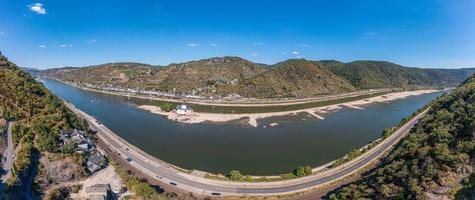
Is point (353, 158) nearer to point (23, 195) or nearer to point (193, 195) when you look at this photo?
point (193, 195)

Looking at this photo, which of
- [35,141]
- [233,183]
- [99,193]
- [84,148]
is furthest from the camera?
[84,148]

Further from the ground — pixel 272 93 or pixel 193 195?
pixel 272 93

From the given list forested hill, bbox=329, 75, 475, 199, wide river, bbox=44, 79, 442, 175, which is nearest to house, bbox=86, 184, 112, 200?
wide river, bbox=44, 79, 442, 175

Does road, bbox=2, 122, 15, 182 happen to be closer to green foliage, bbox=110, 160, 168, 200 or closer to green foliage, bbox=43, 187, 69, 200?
green foliage, bbox=43, 187, 69, 200

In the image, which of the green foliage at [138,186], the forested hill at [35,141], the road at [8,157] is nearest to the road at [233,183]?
the green foliage at [138,186]

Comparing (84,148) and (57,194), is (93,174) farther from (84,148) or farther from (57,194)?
(57,194)

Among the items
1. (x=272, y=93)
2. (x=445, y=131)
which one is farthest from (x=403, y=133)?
(x=272, y=93)

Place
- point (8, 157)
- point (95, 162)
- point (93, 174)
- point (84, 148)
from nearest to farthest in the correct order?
point (8, 157) < point (93, 174) < point (95, 162) < point (84, 148)

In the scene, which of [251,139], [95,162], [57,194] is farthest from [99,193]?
[251,139]
